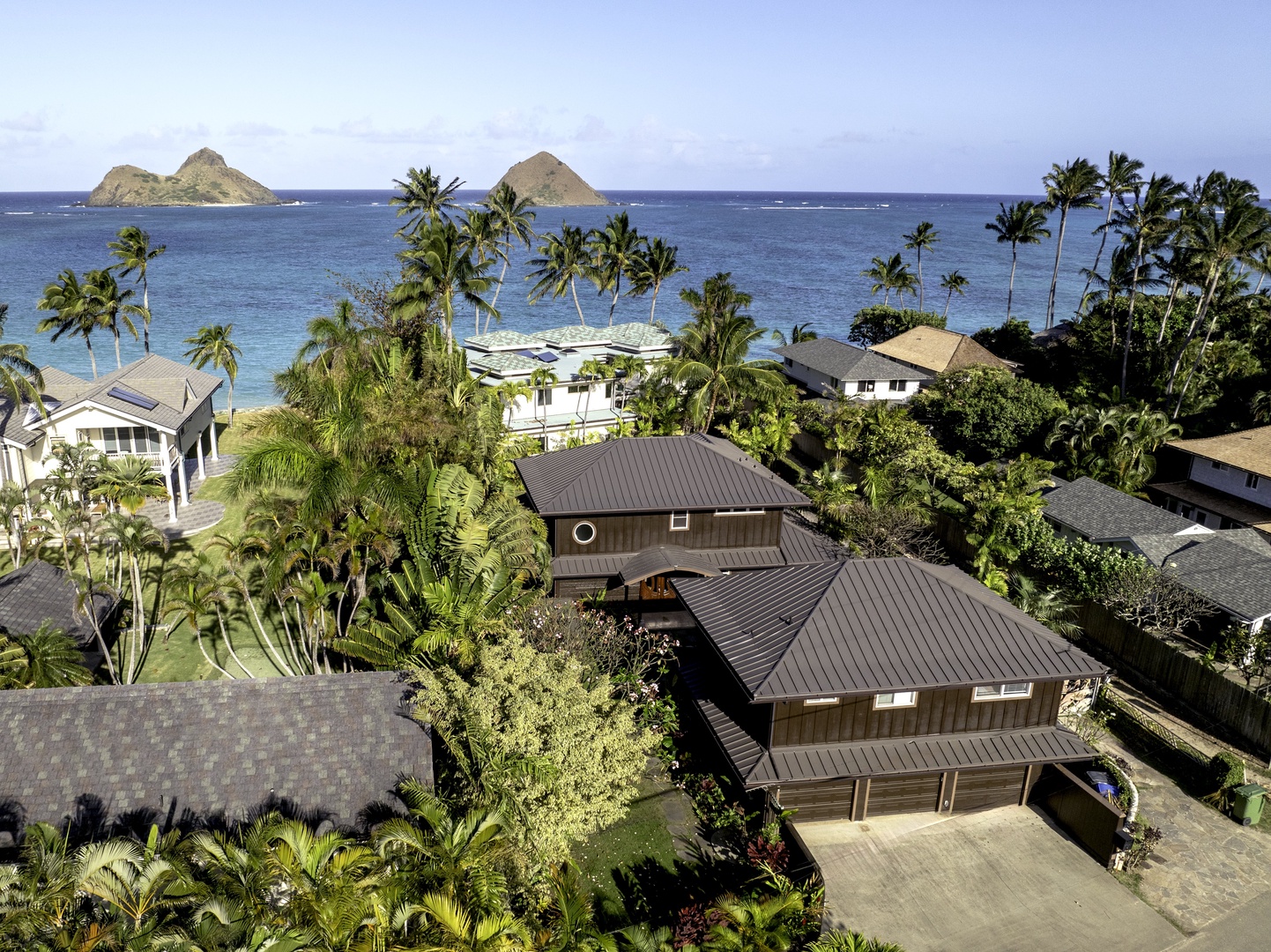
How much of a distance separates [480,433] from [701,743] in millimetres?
12747

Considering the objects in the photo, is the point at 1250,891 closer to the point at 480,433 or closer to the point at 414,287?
the point at 480,433

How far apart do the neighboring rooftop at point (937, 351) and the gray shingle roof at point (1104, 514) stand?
Result: 20.0m

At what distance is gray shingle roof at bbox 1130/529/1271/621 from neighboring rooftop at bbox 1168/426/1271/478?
16.3ft

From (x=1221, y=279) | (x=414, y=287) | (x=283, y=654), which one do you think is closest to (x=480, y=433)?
(x=283, y=654)

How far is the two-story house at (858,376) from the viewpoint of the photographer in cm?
5225

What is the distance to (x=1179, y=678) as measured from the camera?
2491cm

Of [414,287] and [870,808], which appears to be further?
[414,287]

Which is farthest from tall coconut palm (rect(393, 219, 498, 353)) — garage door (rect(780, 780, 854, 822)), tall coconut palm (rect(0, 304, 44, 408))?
garage door (rect(780, 780, 854, 822))

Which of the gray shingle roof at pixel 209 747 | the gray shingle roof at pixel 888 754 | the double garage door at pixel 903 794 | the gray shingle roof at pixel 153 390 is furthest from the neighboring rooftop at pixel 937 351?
the gray shingle roof at pixel 209 747

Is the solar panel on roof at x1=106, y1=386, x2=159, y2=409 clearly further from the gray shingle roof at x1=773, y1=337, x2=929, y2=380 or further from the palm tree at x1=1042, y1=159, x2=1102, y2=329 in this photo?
the palm tree at x1=1042, y1=159, x2=1102, y2=329

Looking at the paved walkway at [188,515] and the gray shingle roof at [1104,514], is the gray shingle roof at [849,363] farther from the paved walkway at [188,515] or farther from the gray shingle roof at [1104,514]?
the paved walkway at [188,515]

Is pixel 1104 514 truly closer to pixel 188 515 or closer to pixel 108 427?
pixel 188 515

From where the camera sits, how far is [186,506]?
38000mm

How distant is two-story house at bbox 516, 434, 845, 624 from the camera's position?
27547 mm
